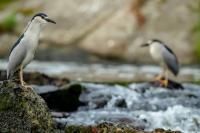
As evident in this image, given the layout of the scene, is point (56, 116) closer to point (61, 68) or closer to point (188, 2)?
point (61, 68)

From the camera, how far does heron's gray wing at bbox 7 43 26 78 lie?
12.5 meters

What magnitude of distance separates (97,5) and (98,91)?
1922cm

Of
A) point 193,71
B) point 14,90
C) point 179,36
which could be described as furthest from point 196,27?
point 14,90

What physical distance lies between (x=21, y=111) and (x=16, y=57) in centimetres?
228

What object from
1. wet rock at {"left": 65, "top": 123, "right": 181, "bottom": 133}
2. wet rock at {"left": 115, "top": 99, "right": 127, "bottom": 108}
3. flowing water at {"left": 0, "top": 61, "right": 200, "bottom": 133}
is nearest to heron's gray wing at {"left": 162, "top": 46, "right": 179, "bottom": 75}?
flowing water at {"left": 0, "top": 61, "right": 200, "bottom": 133}

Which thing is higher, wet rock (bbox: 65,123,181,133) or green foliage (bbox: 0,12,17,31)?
green foliage (bbox: 0,12,17,31)

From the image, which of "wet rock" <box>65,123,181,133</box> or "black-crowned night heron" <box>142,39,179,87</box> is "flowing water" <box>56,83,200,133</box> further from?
"wet rock" <box>65,123,181,133</box>

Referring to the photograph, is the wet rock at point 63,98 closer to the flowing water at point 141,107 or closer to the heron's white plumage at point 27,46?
the flowing water at point 141,107

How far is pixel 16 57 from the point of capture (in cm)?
1270

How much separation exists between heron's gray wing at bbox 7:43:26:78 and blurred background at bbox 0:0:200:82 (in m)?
16.9

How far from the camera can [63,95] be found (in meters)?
15.4

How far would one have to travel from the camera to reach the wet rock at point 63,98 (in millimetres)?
15336

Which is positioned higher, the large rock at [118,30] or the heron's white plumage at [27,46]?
the large rock at [118,30]

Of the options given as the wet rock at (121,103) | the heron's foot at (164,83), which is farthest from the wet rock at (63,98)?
the heron's foot at (164,83)
